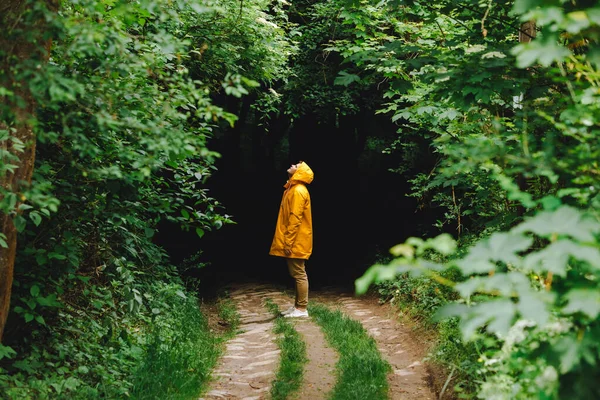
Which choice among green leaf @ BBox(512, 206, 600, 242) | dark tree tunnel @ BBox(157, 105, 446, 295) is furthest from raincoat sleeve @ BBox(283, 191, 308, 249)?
green leaf @ BBox(512, 206, 600, 242)

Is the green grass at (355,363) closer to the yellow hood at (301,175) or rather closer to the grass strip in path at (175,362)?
the grass strip in path at (175,362)

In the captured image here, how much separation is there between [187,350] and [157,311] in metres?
0.77

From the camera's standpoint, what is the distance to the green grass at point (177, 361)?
4.46m

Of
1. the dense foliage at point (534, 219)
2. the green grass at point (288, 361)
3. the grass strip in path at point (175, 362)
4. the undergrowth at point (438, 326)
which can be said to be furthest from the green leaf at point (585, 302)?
the grass strip in path at point (175, 362)

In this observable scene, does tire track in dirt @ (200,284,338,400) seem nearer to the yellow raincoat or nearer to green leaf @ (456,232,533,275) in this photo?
the yellow raincoat

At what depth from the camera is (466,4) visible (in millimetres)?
4398

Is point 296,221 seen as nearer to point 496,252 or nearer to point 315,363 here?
point 315,363

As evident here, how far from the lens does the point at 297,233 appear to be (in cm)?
762

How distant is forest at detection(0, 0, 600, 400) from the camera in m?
2.02

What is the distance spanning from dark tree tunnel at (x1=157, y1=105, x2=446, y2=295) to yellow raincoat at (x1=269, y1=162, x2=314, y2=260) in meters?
3.30

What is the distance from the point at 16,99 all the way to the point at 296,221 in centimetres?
519

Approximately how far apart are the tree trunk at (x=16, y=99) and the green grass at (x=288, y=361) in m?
2.48

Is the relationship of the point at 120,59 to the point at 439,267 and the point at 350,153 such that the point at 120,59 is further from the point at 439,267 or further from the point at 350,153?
the point at 350,153

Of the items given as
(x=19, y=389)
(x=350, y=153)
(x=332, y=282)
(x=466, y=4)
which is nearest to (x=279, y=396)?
(x=19, y=389)
